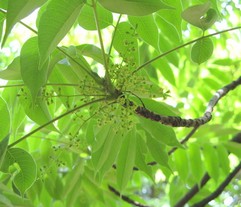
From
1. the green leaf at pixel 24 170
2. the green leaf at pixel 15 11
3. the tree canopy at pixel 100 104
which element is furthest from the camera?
the green leaf at pixel 24 170

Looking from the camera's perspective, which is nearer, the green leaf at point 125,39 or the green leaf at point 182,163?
the green leaf at point 125,39

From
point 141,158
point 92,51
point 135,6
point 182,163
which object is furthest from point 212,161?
point 135,6

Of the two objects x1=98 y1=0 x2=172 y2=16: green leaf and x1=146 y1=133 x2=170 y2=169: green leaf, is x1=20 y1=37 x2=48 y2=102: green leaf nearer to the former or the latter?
x1=98 y1=0 x2=172 y2=16: green leaf

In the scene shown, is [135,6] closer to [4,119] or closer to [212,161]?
[4,119]

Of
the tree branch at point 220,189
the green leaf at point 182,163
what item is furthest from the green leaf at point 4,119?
the tree branch at point 220,189

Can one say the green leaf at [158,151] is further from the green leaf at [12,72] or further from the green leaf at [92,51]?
the green leaf at [12,72]

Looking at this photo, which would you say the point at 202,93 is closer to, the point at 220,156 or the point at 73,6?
the point at 220,156
